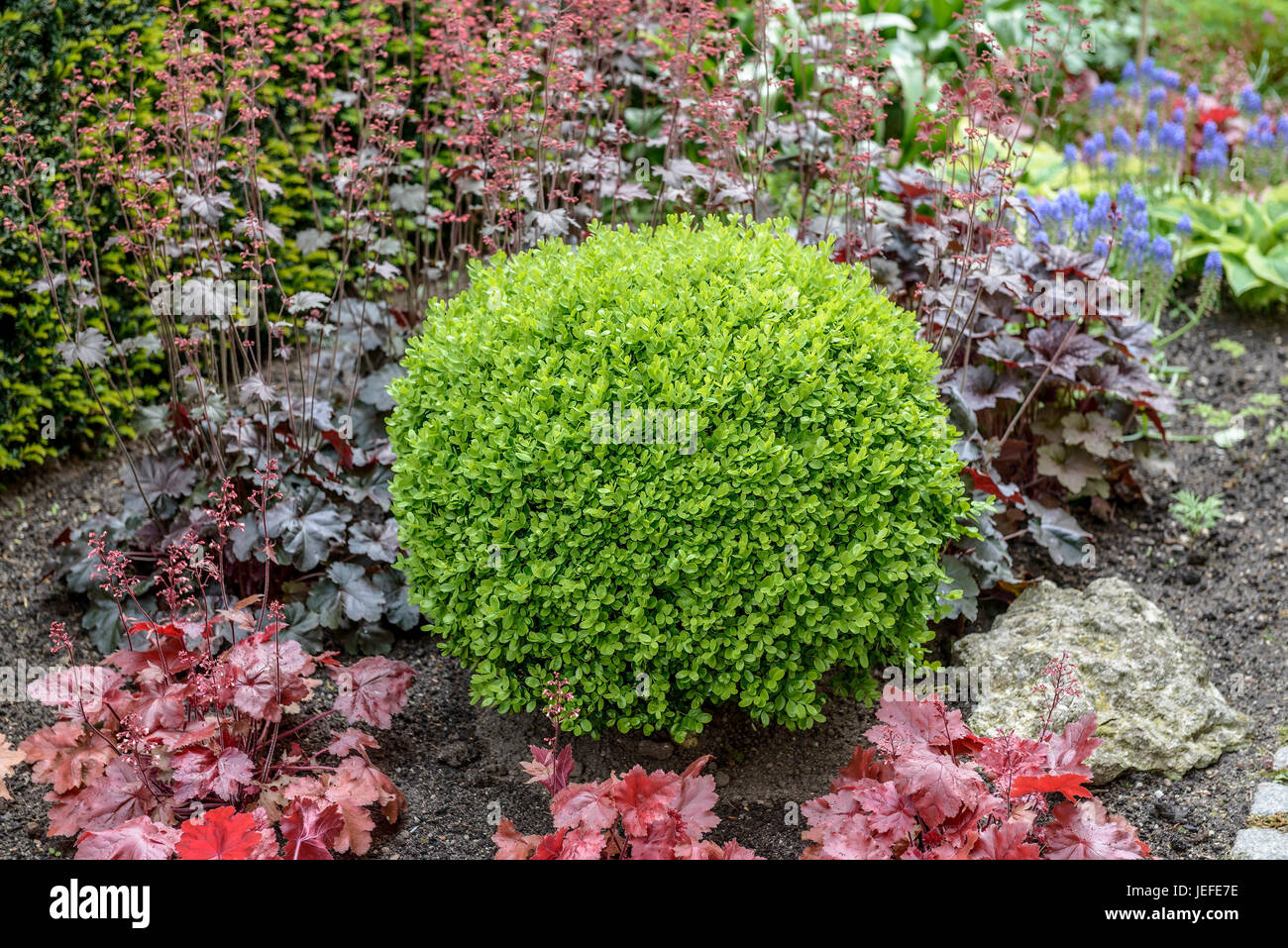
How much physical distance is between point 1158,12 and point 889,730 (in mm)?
8269

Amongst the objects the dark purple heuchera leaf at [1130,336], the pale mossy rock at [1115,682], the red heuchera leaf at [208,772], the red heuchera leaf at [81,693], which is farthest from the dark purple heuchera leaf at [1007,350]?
the red heuchera leaf at [81,693]

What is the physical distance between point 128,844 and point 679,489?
5.20 ft

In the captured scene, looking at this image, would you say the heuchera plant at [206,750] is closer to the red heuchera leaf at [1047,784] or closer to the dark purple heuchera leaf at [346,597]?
the dark purple heuchera leaf at [346,597]

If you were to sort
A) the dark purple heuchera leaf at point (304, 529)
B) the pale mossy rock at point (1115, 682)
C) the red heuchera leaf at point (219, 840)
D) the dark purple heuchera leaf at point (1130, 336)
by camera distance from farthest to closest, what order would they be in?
the dark purple heuchera leaf at point (1130, 336) < the dark purple heuchera leaf at point (304, 529) < the pale mossy rock at point (1115, 682) < the red heuchera leaf at point (219, 840)

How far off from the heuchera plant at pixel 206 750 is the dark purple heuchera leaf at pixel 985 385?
230 cm

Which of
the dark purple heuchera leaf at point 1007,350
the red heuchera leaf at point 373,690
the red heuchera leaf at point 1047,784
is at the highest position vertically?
the dark purple heuchera leaf at point 1007,350

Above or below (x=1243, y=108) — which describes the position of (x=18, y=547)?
below

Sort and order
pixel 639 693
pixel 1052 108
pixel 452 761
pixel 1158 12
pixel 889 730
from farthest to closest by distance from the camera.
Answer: pixel 1158 12 → pixel 1052 108 → pixel 452 761 → pixel 639 693 → pixel 889 730

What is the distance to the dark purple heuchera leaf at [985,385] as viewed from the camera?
13.6 ft

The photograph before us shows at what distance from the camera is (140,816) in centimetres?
282

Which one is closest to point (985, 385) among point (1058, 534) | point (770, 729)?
point (1058, 534)

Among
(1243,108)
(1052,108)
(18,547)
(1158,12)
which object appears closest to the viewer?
(18,547)
